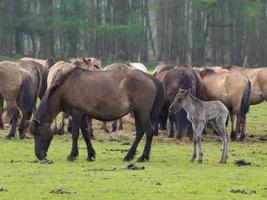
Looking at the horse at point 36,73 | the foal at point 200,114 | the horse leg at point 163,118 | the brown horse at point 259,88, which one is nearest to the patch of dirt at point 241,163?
the foal at point 200,114

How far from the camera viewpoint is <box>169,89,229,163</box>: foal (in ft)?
53.6

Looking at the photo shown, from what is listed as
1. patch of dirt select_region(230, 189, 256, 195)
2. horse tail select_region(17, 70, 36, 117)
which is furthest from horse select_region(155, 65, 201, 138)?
patch of dirt select_region(230, 189, 256, 195)

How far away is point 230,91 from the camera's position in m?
22.7

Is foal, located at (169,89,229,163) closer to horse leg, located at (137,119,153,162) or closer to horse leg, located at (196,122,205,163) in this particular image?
horse leg, located at (196,122,205,163)

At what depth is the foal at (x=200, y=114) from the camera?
1633 centimetres

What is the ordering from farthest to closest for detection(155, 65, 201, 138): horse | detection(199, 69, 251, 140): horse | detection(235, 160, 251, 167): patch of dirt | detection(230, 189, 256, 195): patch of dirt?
detection(199, 69, 251, 140): horse, detection(155, 65, 201, 138): horse, detection(235, 160, 251, 167): patch of dirt, detection(230, 189, 256, 195): patch of dirt

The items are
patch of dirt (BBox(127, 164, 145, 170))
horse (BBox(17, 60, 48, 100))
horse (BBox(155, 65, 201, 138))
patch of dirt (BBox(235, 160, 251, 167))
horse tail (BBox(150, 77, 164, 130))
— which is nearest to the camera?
patch of dirt (BBox(127, 164, 145, 170))

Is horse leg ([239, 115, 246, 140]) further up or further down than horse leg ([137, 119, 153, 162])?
further down

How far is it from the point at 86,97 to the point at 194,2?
5565cm

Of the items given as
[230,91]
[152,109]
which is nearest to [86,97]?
[152,109]

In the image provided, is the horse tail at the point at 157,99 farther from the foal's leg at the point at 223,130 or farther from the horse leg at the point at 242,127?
the horse leg at the point at 242,127

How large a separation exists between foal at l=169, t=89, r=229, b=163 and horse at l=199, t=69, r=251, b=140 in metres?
5.74

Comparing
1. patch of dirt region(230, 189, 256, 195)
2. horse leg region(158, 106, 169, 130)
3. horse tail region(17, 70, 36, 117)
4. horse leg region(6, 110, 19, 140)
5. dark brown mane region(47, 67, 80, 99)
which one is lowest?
horse leg region(158, 106, 169, 130)

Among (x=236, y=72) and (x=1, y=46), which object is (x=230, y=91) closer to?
(x=236, y=72)
